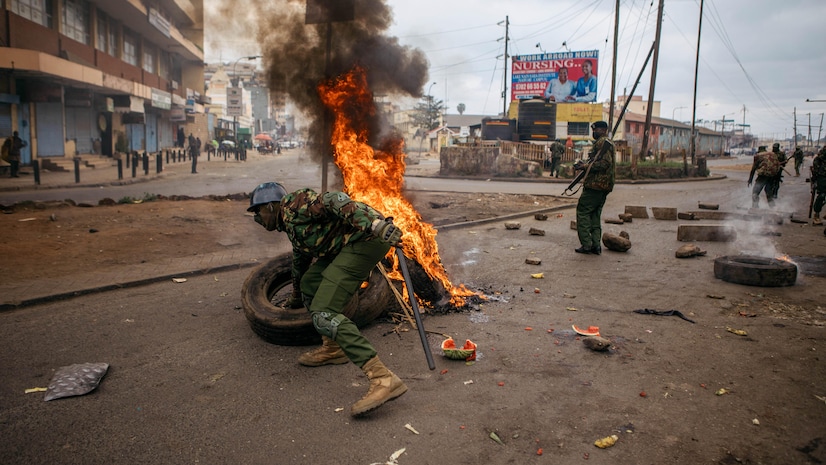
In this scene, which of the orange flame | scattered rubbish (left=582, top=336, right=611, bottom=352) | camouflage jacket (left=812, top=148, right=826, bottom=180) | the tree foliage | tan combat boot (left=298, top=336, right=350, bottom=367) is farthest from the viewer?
the tree foliage

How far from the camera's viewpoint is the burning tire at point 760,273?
623 centimetres

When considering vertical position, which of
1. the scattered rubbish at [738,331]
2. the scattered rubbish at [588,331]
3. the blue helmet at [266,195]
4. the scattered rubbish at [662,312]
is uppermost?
the blue helmet at [266,195]

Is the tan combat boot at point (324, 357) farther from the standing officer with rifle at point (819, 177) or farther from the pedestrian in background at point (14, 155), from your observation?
the pedestrian in background at point (14, 155)

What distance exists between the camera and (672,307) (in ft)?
18.3

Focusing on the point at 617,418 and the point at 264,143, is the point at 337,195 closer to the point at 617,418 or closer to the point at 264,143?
the point at 617,418

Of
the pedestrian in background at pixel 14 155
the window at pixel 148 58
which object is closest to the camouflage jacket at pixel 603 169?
the pedestrian in background at pixel 14 155

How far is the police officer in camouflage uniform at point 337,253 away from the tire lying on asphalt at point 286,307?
0.33 m

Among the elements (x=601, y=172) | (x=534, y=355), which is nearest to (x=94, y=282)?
(x=534, y=355)

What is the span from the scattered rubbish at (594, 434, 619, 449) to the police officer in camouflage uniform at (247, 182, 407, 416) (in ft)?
4.02

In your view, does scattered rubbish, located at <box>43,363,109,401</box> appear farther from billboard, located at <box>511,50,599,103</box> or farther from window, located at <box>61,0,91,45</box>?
billboard, located at <box>511,50,599,103</box>

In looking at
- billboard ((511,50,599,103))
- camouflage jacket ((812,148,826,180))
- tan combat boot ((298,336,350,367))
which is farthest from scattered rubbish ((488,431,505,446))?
billboard ((511,50,599,103))

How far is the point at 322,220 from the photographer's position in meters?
3.83

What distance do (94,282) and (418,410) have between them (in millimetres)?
4778

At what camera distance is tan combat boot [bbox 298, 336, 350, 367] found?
4.14 meters
